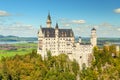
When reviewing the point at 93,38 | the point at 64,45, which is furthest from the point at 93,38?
the point at 64,45

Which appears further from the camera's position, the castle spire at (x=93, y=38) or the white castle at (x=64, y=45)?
the castle spire at (x=93, y=38)

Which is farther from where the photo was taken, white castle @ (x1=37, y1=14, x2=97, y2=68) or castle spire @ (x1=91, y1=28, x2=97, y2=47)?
castle spire @ (x1=91, y1=28, x2=97, y2=47)

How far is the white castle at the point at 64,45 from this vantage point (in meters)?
106

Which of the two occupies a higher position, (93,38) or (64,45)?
(93,38)

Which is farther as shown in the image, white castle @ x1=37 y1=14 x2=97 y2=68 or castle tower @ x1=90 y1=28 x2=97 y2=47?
castle tower @ x1=90 y1=28 x2=97 y2=47

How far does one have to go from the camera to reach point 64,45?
111m

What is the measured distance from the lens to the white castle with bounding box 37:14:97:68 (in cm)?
10562

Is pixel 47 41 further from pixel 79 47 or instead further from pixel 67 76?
pixel 67 76

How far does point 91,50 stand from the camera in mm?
105688

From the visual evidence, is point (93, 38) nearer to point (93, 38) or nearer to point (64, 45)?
point (93, 38)

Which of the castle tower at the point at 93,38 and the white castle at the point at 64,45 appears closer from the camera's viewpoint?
the white castle at the point at 64,45

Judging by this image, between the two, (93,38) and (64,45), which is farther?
(64,45)

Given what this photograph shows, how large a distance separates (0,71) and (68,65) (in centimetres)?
2546

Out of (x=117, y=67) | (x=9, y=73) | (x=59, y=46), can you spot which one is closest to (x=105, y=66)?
(x=117, y=67)
